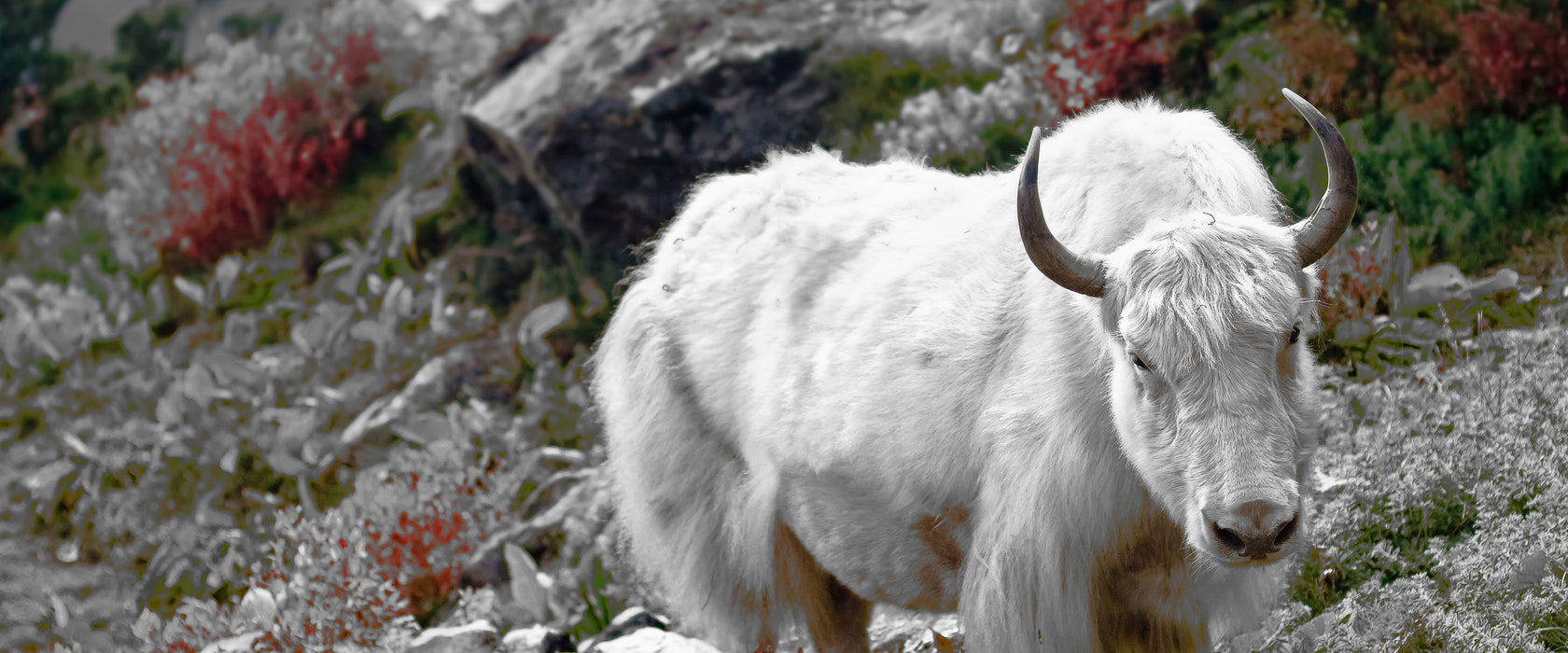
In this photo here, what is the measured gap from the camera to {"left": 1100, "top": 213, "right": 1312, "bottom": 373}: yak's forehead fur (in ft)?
8.33

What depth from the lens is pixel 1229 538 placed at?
2518 millimetres

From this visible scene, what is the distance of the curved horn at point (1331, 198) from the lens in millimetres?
2584

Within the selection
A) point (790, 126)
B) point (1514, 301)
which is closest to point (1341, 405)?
point (1514, 301)

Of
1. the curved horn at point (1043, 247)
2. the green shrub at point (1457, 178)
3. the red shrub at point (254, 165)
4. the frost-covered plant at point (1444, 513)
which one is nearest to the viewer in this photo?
the curved horn at point (1043, 247)

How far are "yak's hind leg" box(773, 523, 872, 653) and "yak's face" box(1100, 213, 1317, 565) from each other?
162 centimetres

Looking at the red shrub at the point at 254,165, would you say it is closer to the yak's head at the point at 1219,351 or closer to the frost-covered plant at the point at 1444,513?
the frost-covered plant at the point at 1444,513

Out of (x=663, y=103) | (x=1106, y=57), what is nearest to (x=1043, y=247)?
(x=1106, y=57)

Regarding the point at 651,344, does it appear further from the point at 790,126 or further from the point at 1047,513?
the point at 790,126

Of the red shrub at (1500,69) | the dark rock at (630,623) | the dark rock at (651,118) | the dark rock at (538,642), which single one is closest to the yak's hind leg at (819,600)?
the dark rock at (630,623)

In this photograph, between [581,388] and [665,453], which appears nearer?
[665,453]

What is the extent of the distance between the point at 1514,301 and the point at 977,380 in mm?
2960

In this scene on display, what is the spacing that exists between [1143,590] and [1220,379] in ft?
2.50

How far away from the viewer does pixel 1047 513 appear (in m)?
2.93

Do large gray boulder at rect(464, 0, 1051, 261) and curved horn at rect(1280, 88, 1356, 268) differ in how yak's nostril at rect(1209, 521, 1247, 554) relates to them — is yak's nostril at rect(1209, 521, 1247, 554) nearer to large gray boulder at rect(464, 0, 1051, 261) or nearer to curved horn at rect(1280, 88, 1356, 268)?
curved horn at rect(1280, 88, 1356, 268)
